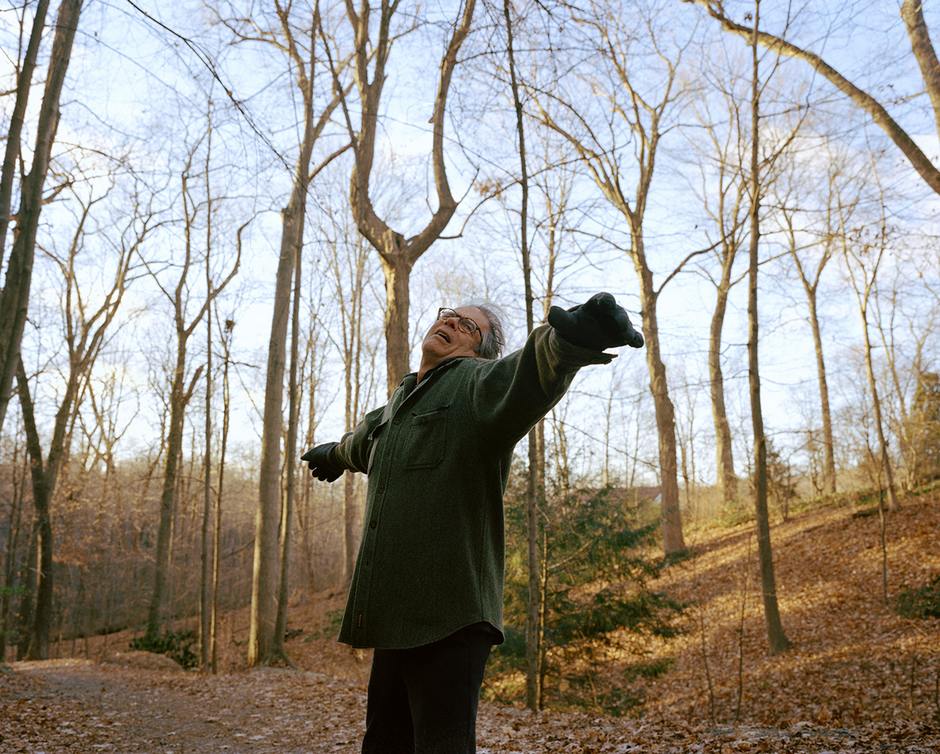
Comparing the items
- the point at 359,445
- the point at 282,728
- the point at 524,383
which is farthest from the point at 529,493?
the point at 524,383

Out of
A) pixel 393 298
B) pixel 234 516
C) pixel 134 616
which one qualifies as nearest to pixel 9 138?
pixel 393 298

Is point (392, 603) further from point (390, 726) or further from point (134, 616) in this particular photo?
point (134, 616)

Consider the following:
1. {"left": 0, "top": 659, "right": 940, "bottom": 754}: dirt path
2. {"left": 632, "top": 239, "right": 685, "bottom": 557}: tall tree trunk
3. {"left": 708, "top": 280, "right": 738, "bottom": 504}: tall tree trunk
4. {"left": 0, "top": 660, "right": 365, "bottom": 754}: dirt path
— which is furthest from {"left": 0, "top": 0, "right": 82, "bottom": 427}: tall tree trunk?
{"left": 708, "top": 280, "right": 738, "bottom": 504}: tall tree trunk

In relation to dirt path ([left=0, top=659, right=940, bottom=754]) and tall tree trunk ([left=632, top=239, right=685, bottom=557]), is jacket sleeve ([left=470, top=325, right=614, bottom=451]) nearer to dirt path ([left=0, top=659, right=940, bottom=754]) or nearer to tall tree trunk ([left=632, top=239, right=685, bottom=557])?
dirt path ([left=0, top=659, right=940, bottom=754])

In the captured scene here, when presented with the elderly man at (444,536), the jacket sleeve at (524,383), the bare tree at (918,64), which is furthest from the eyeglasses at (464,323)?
the bare tree at (918,64)

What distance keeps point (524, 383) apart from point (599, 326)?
0.91ft

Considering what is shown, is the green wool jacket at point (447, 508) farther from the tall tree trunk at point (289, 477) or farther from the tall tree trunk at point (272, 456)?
the tall tree trunk at point (272, 456)

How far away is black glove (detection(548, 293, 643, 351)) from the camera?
1.73m

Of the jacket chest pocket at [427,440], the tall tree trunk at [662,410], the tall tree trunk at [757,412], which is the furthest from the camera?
the tall tree trunk at [662,410]

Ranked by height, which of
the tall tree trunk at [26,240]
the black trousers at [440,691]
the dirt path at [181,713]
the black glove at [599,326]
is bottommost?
the dirt path at [181,713]

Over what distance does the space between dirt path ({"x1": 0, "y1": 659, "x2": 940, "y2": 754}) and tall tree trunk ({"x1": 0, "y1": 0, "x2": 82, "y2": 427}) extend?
272 centimetres

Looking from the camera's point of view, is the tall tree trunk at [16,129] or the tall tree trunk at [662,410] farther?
the tall tree trunk at [662,410]

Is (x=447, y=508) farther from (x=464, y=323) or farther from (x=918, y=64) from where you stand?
(x=918, y=64)

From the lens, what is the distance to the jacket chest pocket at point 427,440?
7.14 ft
